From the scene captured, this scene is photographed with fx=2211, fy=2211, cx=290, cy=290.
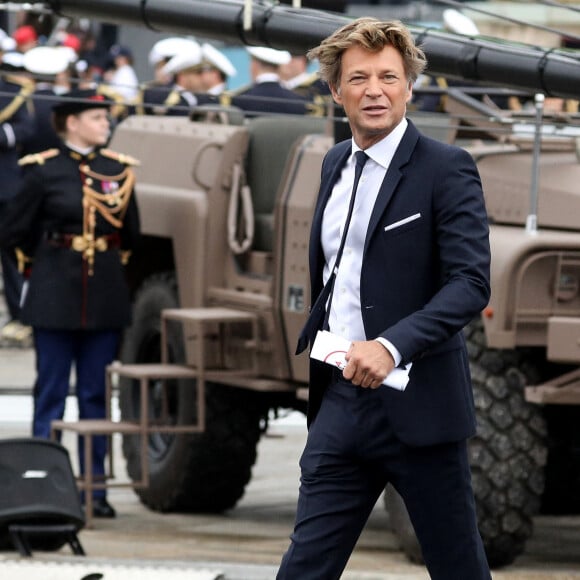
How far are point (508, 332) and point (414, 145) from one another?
273 centimetres

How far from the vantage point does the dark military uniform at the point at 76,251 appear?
9922mm

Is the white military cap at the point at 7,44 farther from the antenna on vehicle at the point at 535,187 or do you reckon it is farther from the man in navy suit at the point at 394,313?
the man in navy suit at the point at 394,313

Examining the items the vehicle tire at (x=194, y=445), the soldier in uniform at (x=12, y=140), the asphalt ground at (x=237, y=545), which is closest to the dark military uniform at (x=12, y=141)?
the soldier in uniform at (x=12, y=140)

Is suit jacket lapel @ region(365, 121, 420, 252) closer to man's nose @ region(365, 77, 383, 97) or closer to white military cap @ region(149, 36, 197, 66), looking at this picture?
man's nose @ region(365, 77, 383, 97)

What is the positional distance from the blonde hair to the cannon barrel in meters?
2.43

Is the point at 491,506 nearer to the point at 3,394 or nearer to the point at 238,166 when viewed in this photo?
the point at 238,166

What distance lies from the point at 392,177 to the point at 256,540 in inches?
165

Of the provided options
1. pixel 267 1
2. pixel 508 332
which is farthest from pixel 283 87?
pixel 508 332

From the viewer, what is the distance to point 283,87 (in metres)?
12.9

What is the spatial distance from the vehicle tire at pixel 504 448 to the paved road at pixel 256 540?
0.17 m

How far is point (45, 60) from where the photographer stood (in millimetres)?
16141

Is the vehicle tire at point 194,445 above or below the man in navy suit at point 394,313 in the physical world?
below

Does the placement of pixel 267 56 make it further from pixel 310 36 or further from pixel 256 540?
pixel 310 36

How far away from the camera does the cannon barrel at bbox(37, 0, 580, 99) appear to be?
7832 millimetres
